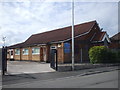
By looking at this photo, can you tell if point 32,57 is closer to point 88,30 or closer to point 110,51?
point 88,30

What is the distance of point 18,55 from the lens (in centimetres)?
3631

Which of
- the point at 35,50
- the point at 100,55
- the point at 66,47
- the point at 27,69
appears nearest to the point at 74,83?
the point at 27,69

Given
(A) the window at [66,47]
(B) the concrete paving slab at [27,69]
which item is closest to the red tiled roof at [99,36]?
(A) the window at [66,47]

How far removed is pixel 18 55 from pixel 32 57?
19.5 ft

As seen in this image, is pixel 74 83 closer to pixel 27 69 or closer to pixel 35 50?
pixel 27 69

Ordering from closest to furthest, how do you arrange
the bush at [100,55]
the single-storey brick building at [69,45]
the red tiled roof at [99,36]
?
the bush at [100,55]
the single-storey brick building at [69,45]
the red tiled roof at [99,36]

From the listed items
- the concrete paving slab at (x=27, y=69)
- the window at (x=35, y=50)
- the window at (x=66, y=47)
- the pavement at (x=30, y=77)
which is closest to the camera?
the pavement at (x=30, y=77)

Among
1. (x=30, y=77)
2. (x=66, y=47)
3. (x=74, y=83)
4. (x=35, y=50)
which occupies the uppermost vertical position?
(x=66, y=47)

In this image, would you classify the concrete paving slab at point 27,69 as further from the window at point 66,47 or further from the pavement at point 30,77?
the window at point 66,47

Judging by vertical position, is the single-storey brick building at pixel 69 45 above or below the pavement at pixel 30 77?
above

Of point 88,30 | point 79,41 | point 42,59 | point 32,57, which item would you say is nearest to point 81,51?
point 79,41

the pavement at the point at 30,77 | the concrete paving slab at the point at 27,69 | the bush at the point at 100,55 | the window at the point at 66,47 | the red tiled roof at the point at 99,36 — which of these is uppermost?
the red tiled roof at the point at 99,36

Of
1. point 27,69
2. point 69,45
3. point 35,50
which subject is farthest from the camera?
point 35,50

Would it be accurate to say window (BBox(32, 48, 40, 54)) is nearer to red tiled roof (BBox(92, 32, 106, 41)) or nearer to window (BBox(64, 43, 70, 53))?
window (BBox(64, 43, 70, 53))
